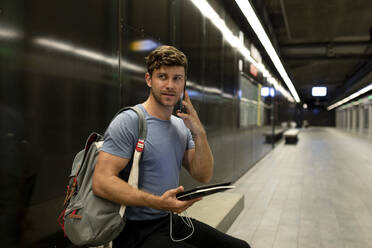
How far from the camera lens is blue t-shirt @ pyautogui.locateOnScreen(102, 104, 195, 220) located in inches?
48.4

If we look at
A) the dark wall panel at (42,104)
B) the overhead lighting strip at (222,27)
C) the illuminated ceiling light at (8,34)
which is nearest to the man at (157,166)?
the dark wall panel at (42,104)

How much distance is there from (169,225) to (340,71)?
20.8m

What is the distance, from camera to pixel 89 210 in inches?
45.1

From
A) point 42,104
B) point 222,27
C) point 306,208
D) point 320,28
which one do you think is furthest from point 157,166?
point 320,28

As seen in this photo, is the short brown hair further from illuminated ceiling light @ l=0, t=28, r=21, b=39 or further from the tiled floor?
the tiled floor

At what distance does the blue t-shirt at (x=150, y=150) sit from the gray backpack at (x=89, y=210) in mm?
67

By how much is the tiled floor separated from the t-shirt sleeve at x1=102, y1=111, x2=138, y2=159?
234 cm

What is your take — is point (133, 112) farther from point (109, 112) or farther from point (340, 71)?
point (340, 71)

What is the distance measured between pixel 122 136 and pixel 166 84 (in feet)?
1.04

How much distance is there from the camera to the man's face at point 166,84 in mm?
1376

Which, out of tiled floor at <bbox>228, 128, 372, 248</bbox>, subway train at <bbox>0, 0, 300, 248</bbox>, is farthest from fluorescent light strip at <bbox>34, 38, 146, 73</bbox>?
tiled floor at <bbox>228, 128, 372, 248</bbox>

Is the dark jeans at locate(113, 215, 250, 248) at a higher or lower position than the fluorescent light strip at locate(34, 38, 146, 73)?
lower

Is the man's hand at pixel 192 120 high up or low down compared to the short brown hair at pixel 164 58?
down

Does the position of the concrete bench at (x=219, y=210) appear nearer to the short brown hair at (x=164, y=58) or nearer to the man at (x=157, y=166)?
the man at (x=157, y=166)
